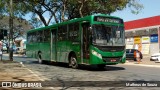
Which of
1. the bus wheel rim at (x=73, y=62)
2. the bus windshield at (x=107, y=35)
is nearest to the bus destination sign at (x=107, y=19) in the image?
the bus windshield at (x=107, y=35)

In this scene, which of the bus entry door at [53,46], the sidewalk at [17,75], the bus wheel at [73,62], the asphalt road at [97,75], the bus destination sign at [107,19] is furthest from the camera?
the bus entry door at [53,46]

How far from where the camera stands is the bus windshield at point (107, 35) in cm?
1948

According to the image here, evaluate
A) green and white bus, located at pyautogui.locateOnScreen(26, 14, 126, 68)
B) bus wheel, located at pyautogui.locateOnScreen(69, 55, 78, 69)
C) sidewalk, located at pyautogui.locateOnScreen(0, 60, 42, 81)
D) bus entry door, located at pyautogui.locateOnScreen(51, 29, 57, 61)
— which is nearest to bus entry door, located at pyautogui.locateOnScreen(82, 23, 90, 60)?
green and white bus, located at pyautogui.locateOnScreen(26, 14, 126, 68)

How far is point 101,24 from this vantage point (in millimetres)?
19875

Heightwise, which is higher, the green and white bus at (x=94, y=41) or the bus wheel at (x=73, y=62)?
the green and white bus at (x=94, y=41)

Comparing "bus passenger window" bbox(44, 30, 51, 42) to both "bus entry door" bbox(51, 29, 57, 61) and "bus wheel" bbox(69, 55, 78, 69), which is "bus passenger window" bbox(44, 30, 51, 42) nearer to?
"bus entry door" bbox(51, 29, 57, 61)

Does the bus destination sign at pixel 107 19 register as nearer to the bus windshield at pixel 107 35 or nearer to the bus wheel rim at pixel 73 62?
the bus windshield at pixel 107 35

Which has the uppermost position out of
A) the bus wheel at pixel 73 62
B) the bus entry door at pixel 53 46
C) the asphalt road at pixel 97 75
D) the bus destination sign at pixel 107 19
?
the bus destination sign at pixel 107 19

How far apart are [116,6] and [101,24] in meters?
20.6

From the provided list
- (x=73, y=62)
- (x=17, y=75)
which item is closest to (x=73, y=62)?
(x=73, y=62)

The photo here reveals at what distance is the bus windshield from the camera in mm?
19484

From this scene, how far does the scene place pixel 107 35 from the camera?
778 inches

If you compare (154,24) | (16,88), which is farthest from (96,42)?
(154,24)

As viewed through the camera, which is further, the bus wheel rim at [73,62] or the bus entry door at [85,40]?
the bus wheel rim at [73,62]
